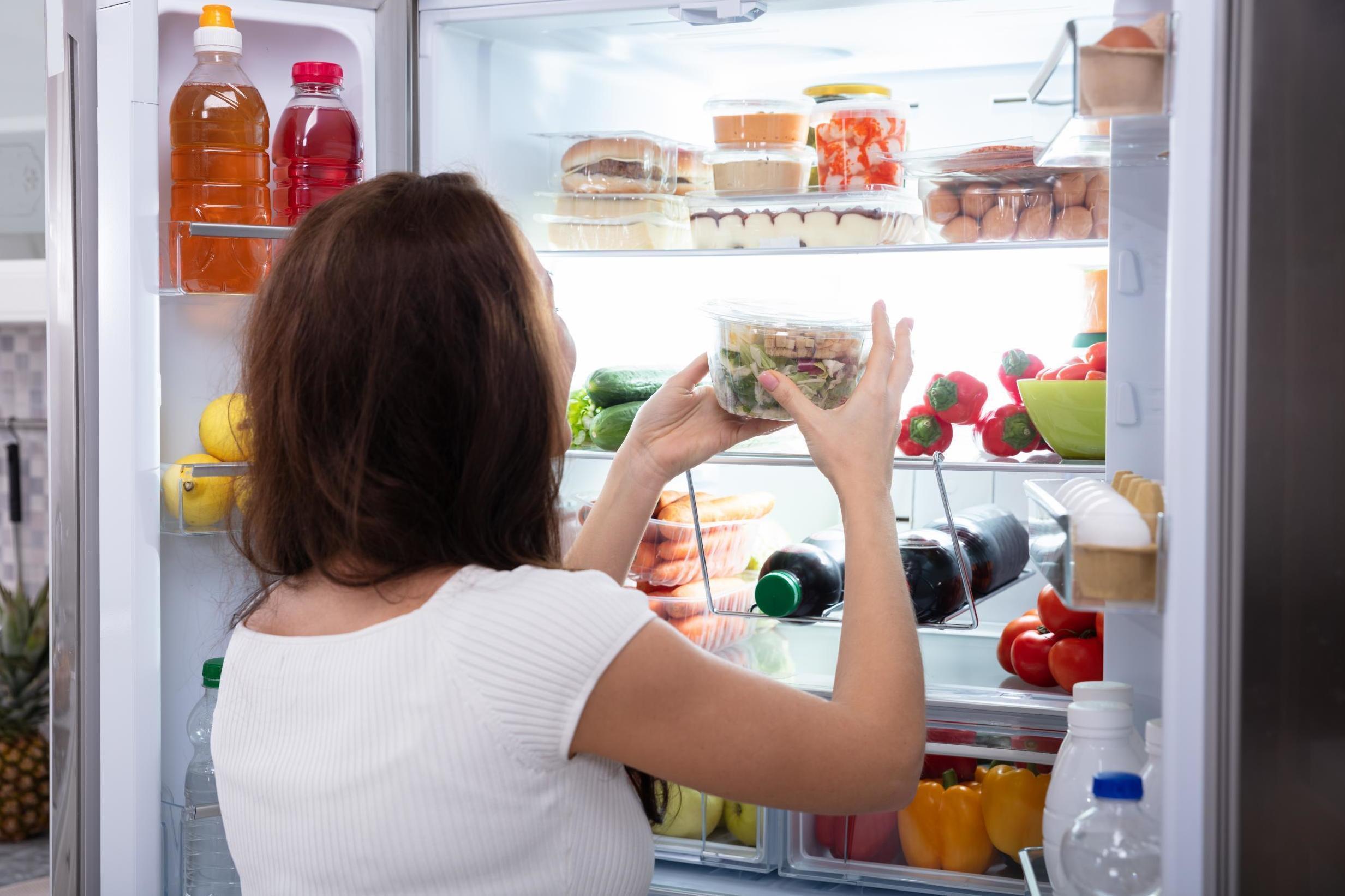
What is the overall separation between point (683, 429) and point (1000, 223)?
0.59 metres

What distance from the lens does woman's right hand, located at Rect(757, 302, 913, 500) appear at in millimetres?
1127

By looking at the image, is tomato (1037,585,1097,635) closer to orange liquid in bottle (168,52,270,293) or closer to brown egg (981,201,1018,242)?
brown egg (981,201,1018,242)

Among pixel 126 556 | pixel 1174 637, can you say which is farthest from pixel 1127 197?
pixel 126 556

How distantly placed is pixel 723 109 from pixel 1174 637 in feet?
3.65

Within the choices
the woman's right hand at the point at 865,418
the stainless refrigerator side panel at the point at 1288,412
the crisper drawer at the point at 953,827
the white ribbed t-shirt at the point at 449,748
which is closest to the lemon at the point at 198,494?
the white ribbed t-shirt at the point at 449,748

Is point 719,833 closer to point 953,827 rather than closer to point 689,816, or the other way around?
point 689,816

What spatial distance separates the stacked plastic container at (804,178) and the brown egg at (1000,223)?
0.11m

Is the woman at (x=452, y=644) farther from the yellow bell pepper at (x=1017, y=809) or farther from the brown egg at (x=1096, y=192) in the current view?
the brown egg at (x=1096, y=192)

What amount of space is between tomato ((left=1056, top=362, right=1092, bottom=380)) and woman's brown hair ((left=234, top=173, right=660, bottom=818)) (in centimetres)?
88

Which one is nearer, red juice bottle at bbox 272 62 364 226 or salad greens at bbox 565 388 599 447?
red juice bottle at bbox 272 62 364 226

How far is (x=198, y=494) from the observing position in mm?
1619

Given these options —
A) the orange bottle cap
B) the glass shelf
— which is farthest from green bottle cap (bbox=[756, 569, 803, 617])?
the orange bottle cap

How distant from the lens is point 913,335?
2.02 metres

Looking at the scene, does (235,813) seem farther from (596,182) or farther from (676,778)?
(596,182)
